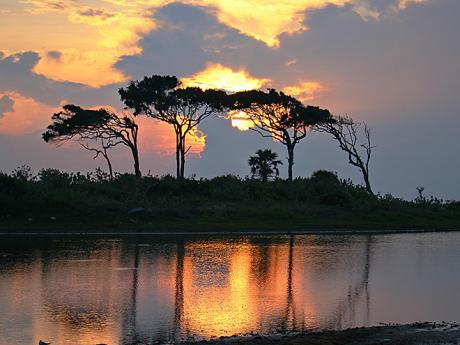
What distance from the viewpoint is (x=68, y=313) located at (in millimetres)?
16453

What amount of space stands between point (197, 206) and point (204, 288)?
106 feet

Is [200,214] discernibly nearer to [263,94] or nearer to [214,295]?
[263,94]

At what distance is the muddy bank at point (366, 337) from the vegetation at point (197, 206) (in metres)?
30.8

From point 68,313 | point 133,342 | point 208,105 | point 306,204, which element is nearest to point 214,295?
point 68,313

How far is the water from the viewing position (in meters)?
15.3

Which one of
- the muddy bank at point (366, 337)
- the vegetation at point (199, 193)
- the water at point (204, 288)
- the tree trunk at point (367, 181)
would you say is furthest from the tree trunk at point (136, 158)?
the muddy bank at point (366, 337)

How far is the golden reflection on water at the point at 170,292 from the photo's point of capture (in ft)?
49.5

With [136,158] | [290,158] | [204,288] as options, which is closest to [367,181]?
[290,158]

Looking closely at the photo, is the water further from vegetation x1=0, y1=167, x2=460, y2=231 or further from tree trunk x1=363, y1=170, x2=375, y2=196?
tree trunk x1=363, y1=170, x2=375, y2=196

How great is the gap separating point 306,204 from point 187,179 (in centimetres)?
1073

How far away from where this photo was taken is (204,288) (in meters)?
21.2

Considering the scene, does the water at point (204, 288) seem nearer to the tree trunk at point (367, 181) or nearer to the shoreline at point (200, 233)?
the shoreline at point (200, 233)

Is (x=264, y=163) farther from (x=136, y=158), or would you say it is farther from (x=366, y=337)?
(x=366, y=337)

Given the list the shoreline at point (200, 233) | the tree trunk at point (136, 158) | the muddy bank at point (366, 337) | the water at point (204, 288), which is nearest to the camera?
the muddy bank at point (366, 337)
